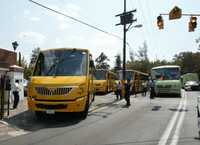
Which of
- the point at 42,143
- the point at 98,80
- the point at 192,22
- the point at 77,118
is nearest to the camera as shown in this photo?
the point at 42,143

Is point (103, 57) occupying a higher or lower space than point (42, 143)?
higher

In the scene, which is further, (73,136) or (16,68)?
(16,68)

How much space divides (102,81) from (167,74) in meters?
5.93

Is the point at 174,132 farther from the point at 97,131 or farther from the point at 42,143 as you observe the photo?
the point at 42,143

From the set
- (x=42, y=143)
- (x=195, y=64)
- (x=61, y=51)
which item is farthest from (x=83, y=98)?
(x=195, y=64)

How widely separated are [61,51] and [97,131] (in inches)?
190

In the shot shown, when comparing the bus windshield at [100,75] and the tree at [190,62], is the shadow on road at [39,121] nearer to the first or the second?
the bus windshield at [100,75]

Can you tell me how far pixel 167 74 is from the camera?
33219 millimetres

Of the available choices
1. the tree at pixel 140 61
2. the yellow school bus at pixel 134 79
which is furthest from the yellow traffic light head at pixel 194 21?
the tree at pixel 140 61

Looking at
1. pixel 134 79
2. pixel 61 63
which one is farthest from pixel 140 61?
pixel 61 63

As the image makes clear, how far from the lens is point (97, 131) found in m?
11.5

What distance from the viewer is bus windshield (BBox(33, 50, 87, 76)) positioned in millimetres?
14562

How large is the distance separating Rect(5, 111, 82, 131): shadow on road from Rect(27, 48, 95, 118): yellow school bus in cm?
39

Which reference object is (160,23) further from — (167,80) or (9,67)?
(9,67)
